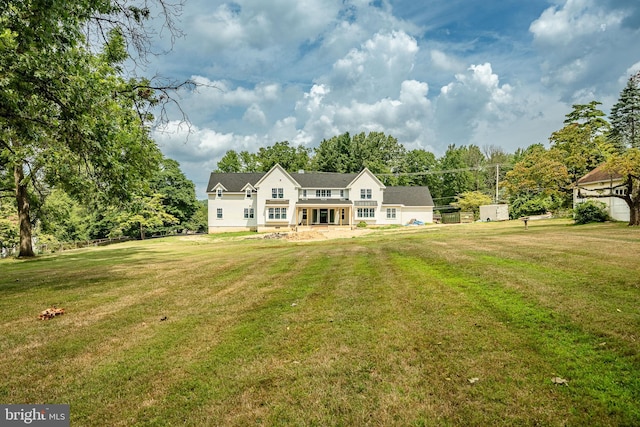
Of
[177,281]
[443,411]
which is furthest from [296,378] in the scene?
[177,281]

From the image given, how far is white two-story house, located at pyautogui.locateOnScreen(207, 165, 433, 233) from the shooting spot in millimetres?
47156

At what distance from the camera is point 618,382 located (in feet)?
13.2

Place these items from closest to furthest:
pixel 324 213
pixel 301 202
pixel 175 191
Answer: pixel 301 202 < pixel 324 213 < pixel 175 191

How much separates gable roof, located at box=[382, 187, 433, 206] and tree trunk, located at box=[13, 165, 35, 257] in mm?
40746

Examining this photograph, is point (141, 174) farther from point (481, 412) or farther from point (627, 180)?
point (627, 180)

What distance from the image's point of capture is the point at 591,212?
94.0 feet

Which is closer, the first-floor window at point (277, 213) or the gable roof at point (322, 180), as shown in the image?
the first-floor window at point (277, 213)

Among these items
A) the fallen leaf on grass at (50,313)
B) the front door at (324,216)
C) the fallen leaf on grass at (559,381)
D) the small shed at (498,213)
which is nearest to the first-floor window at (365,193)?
the front door at (324,216)

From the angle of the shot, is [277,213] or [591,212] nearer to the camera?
[591,212]

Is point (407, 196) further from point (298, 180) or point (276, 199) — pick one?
point (276, 199)

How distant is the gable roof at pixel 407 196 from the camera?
173 feet

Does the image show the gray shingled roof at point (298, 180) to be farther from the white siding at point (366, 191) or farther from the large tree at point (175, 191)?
the large tree at point (175, 191)

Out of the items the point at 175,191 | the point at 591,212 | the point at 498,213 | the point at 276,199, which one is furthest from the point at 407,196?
the point at 175,191

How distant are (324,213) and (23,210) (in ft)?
115
